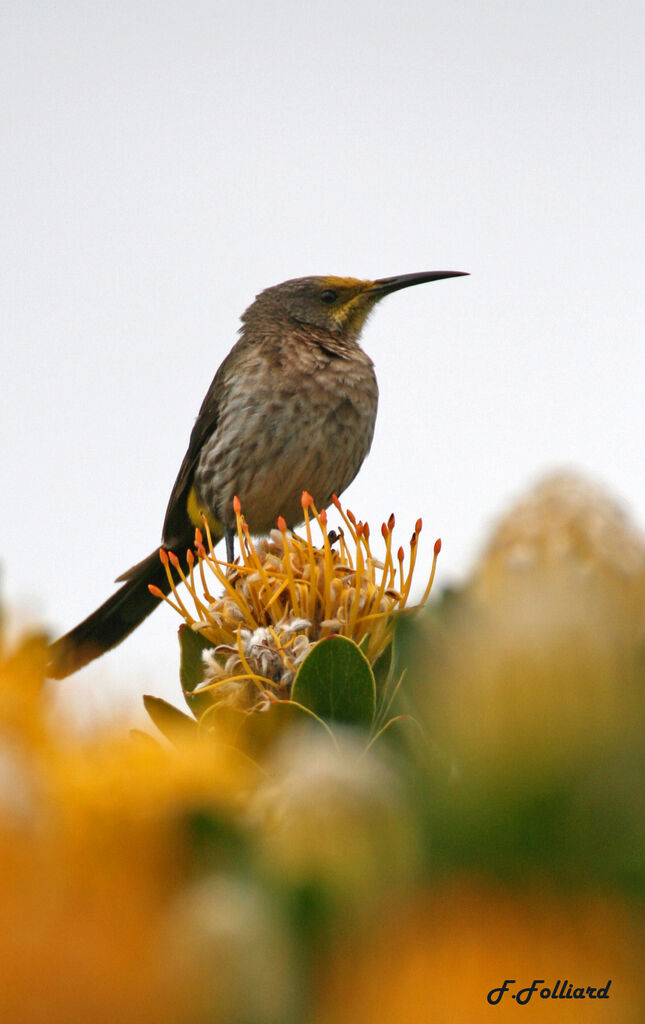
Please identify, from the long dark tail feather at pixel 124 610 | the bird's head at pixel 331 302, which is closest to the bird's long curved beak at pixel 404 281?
the bird's head at pixel 331 302

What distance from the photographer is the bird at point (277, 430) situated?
13.8ft

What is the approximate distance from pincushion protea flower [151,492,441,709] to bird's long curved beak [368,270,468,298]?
2.72m

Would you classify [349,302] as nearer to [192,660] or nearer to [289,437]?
[289,437]

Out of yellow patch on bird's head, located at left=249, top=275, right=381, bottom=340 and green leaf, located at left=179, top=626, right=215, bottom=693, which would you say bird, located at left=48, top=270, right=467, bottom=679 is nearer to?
yellow patch on bird's head, located at left=249, top=275, right=381, bottom=340

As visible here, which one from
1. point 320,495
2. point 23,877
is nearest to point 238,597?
point 23,877

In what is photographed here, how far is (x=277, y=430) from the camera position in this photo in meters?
4.28

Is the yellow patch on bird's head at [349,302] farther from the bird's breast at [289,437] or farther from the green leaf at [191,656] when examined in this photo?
the green leaf at [191,656]

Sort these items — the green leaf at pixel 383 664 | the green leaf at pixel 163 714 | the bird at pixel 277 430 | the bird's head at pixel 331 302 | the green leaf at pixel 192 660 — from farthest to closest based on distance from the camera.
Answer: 1. the bird's head at pixel 331 302
2. the bird at pixel 277 430
3. the green leaf at pixel 192 660
4. the green leaf at pixel 383 664
5. the green leaf at pixel 163 714

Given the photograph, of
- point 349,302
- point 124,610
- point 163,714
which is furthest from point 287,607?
point 349,302

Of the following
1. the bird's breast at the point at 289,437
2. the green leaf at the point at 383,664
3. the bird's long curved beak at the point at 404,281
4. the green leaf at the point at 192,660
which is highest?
the bird's long curved beak at the point at 404,281

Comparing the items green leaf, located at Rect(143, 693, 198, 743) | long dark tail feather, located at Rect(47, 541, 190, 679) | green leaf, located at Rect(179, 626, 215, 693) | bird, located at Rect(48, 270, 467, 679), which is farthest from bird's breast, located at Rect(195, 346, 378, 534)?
green leaf, located at Rect(143, 693, 198, 743)

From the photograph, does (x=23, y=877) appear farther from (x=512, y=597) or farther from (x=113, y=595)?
(x=113, y=595)

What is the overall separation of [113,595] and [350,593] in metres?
2.27

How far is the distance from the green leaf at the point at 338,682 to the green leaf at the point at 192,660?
48 cm
